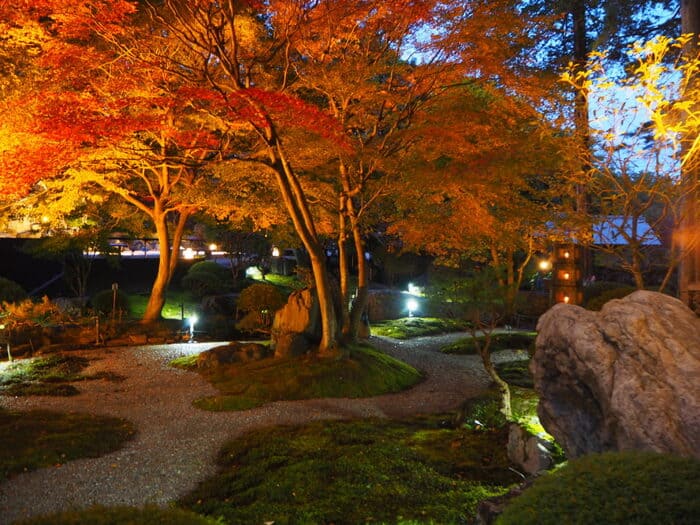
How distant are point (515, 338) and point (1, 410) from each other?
44.6ft

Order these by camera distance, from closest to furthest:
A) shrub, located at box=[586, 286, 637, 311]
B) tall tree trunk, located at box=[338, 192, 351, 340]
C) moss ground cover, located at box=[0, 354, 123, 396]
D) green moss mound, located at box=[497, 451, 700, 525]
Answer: green moss mound, located at box=[497, 451, 700, 525] → moss ground cover, located at box=[0, 354, 123, 396] → tall tree trunk, located at box=[338, 192, 351, 340] → shrub, located at box=[586, 286, 637, 311]

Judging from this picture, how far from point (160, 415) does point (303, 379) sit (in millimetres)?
2775

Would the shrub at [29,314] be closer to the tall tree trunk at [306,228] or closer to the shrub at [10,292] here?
the shrub at [10,292]

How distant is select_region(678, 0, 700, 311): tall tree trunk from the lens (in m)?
7.34

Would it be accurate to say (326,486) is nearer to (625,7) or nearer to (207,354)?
(207,354)

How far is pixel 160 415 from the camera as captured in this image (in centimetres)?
836

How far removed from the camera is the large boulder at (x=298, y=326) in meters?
11.7

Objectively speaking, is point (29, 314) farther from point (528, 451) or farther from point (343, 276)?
point (528, 451)

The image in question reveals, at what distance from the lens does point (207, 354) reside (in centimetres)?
1184

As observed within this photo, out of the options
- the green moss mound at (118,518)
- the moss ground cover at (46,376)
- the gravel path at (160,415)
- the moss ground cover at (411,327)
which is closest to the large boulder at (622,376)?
the green moss mound at (118,518)

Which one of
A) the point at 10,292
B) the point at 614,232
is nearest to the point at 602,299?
the point at 614,232

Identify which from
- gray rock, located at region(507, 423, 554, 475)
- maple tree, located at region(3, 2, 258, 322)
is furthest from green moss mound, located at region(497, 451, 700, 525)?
maple tree, located at region(3, 2, 258, 322)

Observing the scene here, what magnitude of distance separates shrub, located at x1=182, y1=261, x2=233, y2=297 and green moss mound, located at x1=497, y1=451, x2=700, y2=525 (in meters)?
21.9

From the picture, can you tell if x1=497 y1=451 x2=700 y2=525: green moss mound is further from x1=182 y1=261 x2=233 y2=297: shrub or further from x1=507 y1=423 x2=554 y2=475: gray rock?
x1=182 y1=261 x2=233 y2=297: shrub
